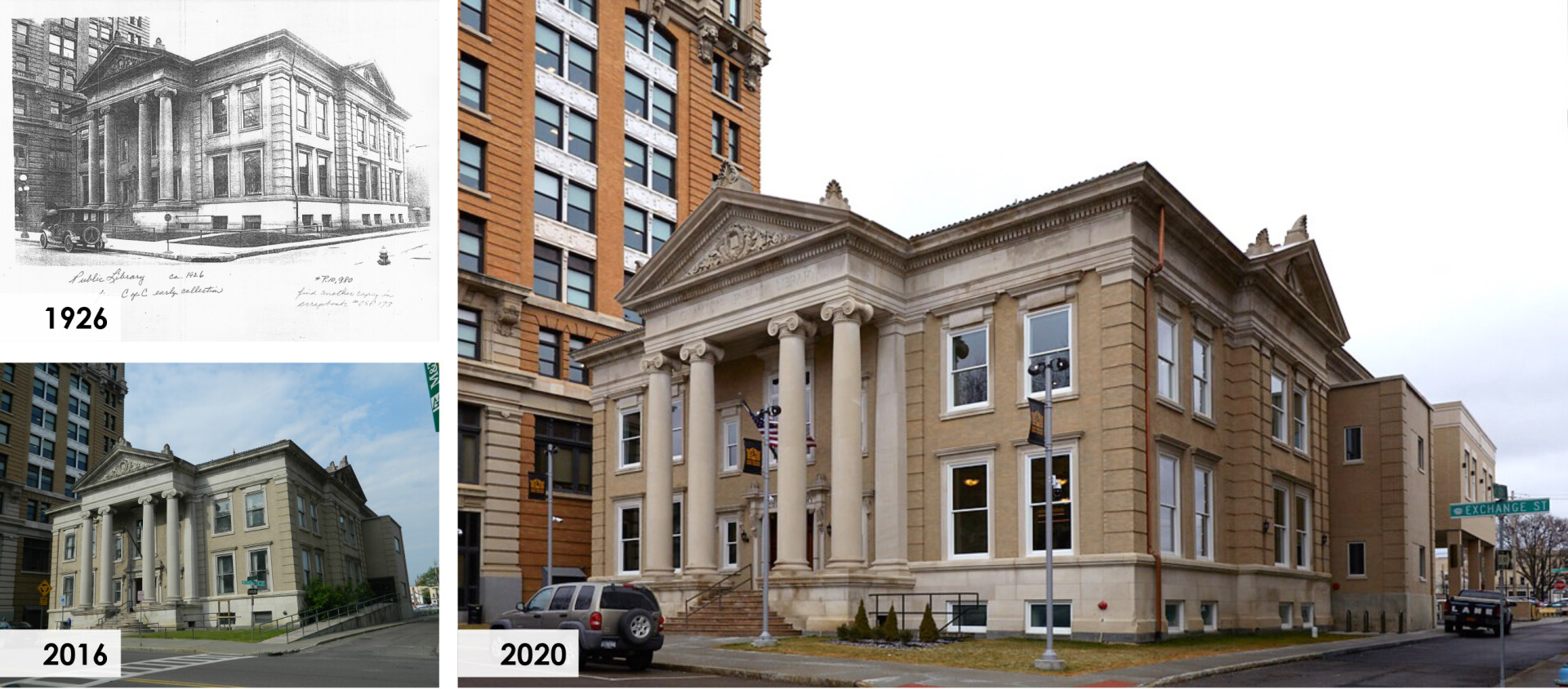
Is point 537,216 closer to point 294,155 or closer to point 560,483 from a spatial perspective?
point 560,483

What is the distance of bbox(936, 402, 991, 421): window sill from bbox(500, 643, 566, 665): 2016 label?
19.9m

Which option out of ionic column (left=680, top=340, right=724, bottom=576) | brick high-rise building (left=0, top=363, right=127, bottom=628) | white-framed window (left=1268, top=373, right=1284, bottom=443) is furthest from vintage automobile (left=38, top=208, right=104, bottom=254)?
white-framed window (left=1268, top=373, right=1284, bottom=443)

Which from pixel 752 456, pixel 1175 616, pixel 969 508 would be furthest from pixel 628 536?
pixel 1175 616

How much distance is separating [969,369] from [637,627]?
1307cm

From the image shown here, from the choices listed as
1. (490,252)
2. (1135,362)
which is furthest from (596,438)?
(1135,362)

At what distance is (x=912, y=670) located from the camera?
71.5ft

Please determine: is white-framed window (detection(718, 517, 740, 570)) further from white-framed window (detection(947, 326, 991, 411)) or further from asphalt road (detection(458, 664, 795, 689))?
asphalt road (detection(458, 664, 795, 689))

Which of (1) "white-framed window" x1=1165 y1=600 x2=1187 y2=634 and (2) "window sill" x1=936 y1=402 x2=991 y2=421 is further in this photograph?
(2) "window sill" x1=936 y1=402 x2=991 y2=421

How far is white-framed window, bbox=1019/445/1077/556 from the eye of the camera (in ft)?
97.0

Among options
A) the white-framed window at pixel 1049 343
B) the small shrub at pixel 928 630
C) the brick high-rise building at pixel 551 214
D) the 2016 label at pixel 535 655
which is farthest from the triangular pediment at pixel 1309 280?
the 2016 label at pixel 535 655

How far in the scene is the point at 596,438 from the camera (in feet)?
145

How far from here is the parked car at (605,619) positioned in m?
22.1

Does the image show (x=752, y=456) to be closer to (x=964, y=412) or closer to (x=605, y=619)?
(x=964, y=412)

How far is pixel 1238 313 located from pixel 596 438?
21.9 meters
